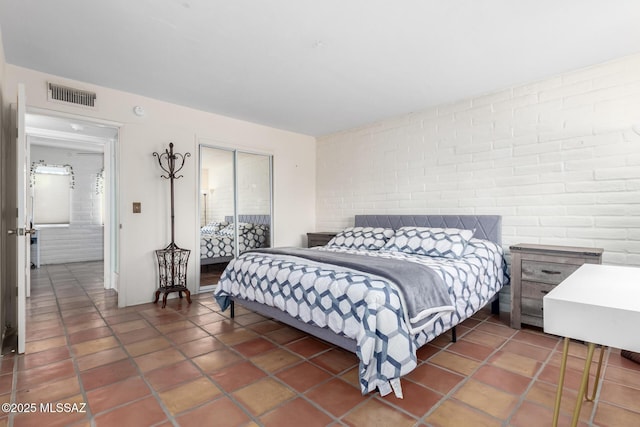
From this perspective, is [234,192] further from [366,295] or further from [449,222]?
[366,295]

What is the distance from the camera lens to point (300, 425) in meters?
1.58

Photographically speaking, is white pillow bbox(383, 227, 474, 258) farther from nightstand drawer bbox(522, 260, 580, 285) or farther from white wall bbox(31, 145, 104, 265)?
white wall bbox(31, 145, 104, 265)

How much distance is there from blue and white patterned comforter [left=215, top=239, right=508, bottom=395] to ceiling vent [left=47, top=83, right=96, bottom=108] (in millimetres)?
2354

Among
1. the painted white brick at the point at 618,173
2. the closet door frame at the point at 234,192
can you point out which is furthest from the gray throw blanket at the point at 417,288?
the closet door frame at the point at 234,192

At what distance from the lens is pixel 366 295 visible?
1.90m

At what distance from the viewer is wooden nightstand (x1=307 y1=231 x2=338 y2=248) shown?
4777mm

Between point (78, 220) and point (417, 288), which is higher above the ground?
point (78, 220)

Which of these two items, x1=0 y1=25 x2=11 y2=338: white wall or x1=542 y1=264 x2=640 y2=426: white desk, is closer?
x1=542 y1=264 x2=640 y2=426: white desk

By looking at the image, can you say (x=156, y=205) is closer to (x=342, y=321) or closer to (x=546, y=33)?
(x=342, y=321)

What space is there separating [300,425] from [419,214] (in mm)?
3081

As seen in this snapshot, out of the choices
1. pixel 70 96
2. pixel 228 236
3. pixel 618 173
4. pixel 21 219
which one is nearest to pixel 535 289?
pixel 618 173

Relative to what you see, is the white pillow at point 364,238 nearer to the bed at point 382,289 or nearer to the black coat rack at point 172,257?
the bed at point 382,289

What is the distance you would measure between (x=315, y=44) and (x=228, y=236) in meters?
3.04

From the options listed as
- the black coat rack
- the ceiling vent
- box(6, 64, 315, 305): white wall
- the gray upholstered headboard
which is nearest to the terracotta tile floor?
the black coat rack
